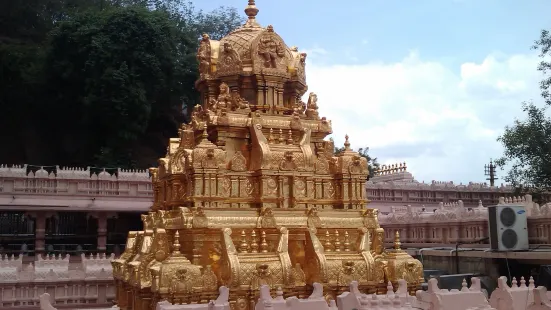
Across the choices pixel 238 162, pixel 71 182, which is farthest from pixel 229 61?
pixel 71 182

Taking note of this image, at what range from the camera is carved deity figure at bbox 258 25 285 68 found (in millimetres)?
10617

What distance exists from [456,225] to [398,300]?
42.5 feet

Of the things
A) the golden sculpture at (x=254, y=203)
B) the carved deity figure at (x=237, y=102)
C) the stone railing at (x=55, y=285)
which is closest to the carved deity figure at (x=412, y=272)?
the golden sculpture at (x=254, y=203)

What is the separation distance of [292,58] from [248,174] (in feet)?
9.60

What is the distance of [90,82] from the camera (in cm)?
3688

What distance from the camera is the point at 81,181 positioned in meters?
29.1

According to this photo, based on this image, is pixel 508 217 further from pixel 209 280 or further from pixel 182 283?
pixel 182 283

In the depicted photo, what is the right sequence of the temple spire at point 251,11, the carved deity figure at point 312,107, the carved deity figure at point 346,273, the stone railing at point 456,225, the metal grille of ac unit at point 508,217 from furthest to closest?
the stone railing at point 456,225
the metal grille of ac unit at point 508,217
the temple spire at point 251,11
the carved deity figure at point 312,107
the carved deity figure at point 346,273

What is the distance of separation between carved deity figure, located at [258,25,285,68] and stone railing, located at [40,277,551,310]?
4.56 metres

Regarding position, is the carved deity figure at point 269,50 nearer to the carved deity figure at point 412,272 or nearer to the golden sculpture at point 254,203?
the golden sculpture at point 254,203

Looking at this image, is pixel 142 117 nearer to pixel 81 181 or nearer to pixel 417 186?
pixel 81 181

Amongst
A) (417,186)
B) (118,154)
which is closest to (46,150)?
(118,154)

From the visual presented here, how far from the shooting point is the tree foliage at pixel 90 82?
120 feet

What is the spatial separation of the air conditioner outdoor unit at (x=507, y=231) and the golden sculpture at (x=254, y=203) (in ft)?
21.6
